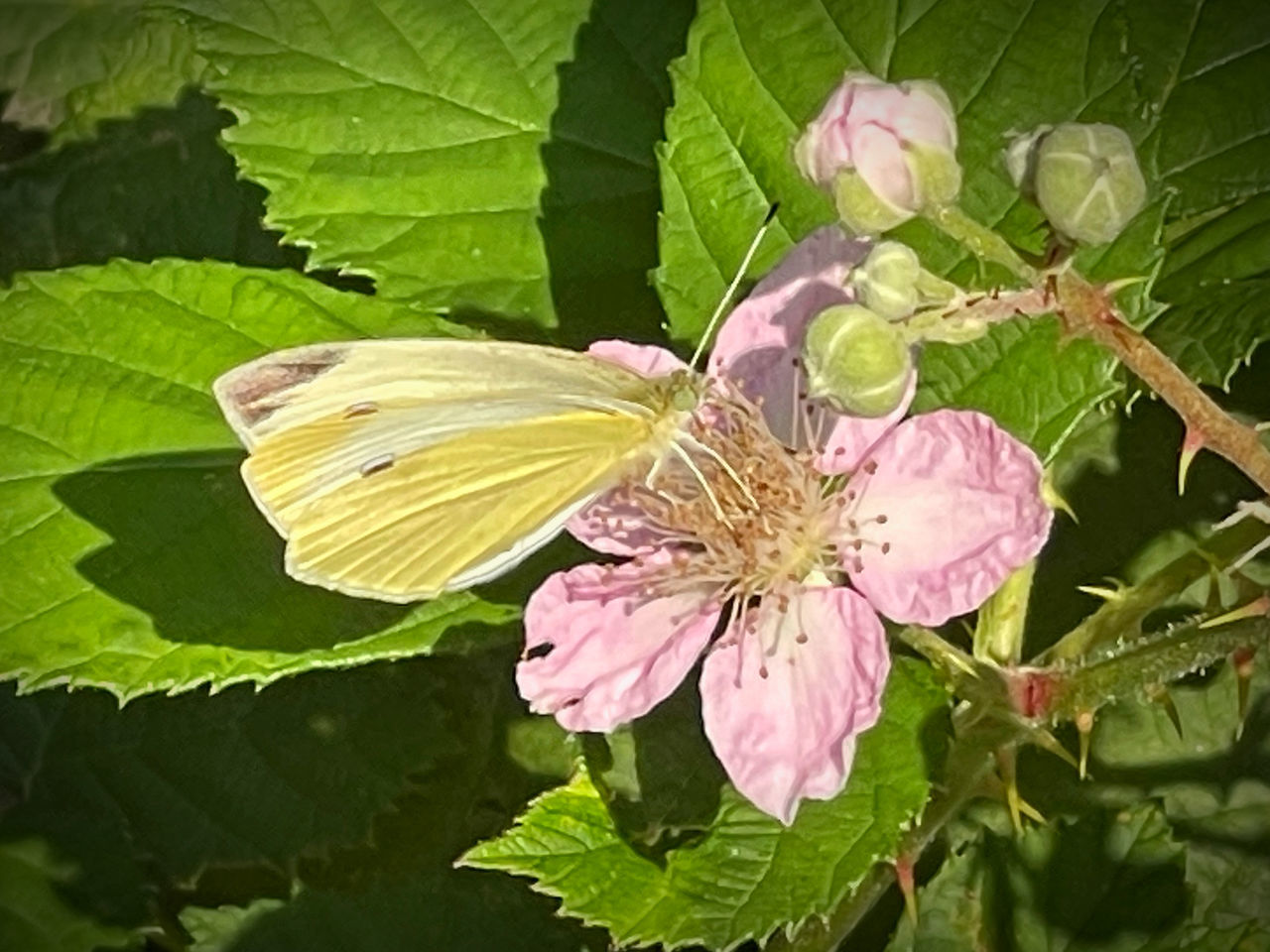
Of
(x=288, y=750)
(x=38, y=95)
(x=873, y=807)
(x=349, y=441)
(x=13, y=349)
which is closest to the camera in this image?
(x=873, y=807)

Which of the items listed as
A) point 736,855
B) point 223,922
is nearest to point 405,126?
point 736,855

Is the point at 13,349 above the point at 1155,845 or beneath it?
above

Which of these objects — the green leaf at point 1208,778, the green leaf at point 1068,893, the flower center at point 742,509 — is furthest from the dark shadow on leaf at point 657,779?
the green leaf at point 1208,778

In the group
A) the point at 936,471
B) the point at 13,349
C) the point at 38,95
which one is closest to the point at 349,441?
the point at 13,349

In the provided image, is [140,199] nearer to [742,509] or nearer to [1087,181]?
[742,509]

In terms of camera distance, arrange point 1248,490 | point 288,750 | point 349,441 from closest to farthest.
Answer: point 349,441 → point 1248,490 → point 288,750

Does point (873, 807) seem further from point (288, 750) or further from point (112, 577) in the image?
point (288, 750)

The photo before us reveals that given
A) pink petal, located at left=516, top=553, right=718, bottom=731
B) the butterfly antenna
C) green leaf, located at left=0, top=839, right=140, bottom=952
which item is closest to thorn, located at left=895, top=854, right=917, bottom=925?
pink petal, located at left=516, top=553, right=718, bottom=731
